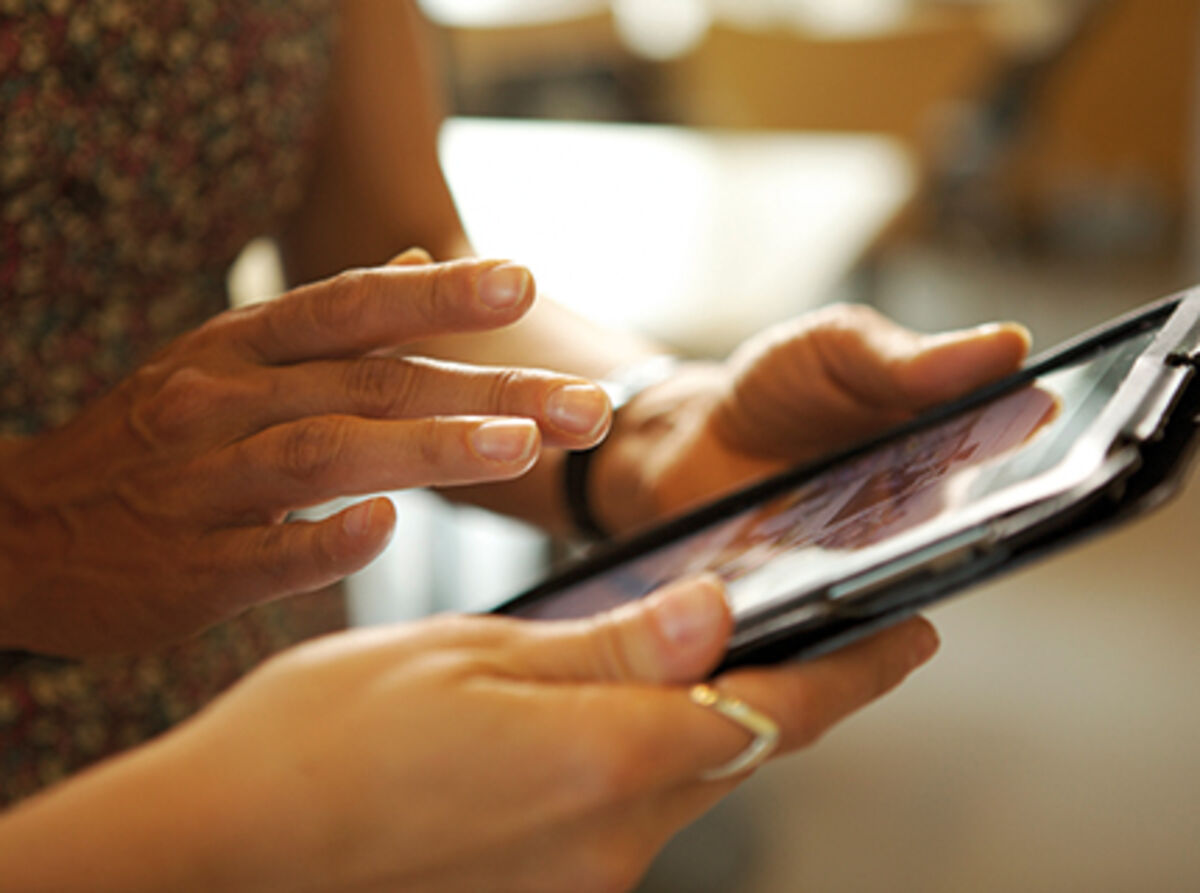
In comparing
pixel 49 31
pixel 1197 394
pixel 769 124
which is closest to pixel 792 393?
pixel 1197 394

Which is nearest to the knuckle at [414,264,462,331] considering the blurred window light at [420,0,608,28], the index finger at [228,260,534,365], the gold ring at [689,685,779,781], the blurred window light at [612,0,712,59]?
the index finger at [228,260,534,365]

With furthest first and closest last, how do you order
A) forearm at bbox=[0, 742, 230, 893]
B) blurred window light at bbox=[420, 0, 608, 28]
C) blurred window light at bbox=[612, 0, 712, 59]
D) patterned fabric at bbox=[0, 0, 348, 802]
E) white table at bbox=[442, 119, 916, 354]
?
blurred window light at bbox=[612, 0, 712, 59]
blurred window light at bbox=[420, 0, 608, 28]
white table at bbox=[442, 119, 916, 354]
patterned fabric at bbox=[0, 0, 348, 802]
forearm at bbox=[0, 742, 230, 893]

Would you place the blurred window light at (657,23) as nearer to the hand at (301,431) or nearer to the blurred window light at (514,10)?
the blurred window light at (514,10)

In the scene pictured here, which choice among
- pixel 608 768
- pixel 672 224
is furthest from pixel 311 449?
pixel 672 224

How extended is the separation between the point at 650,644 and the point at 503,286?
93 millimetres

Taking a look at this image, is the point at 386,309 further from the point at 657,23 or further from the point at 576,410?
the point at 657,23

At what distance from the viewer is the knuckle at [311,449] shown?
263mm

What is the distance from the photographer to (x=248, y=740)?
21 centimetres

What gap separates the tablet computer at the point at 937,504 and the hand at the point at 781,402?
27mm

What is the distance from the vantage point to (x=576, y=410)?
0.27 meters

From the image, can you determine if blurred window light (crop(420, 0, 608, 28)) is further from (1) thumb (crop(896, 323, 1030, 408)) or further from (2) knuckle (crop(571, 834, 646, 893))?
(2) knuckle (crop(571, 834, 646, 893))

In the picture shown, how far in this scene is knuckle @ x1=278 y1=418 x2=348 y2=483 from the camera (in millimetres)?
263

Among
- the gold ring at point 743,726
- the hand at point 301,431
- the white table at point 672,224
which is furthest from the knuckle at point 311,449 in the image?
the white table at point 672,224

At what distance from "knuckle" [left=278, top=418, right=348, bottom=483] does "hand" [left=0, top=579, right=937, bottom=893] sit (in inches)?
1.8
